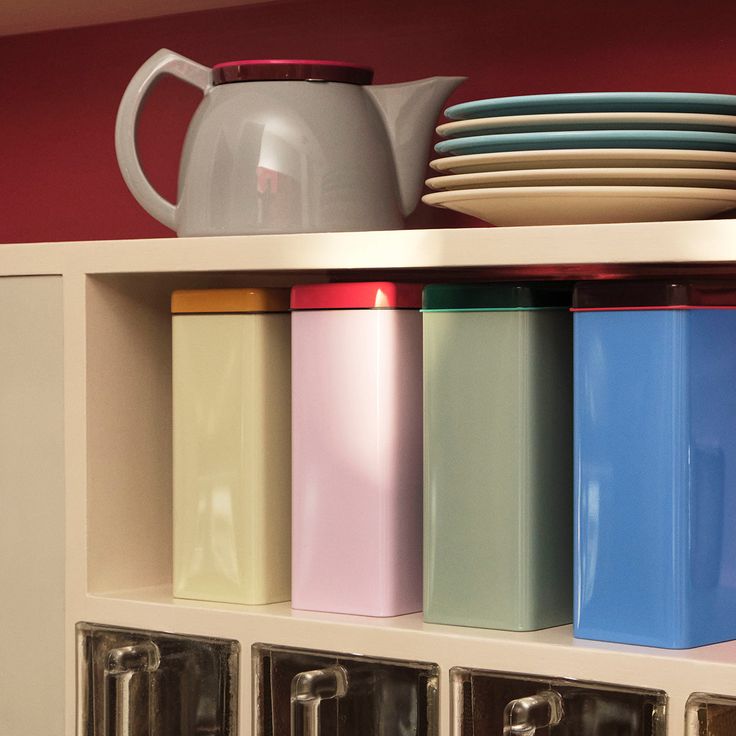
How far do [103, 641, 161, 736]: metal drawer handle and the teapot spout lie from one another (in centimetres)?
47

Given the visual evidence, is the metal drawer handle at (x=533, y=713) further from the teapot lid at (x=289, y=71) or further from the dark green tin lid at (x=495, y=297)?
the teapot lid at (x=289, y=71)

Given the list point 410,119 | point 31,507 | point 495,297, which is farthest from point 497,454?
point 31,507

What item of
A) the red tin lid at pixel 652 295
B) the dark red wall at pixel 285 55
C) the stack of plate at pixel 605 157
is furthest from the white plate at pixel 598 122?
the dark red wall at pixel 285 55

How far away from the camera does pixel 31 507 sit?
1271 millimetres

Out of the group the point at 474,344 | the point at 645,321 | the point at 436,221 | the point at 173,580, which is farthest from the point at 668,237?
the point at 173,580

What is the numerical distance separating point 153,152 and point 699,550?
0.87 meters

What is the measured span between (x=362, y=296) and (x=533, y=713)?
364 mm

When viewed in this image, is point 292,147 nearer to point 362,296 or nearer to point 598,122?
point 362,296

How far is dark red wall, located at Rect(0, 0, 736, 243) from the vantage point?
1276 millimetres

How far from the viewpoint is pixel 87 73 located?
1659 mm

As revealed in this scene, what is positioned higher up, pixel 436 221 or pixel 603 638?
pixel 436 221

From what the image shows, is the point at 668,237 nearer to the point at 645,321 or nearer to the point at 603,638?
the point at 645,321

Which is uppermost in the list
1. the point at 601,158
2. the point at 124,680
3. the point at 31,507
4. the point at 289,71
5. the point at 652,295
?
the point at 289,71

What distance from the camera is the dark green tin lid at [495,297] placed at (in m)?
1.06
